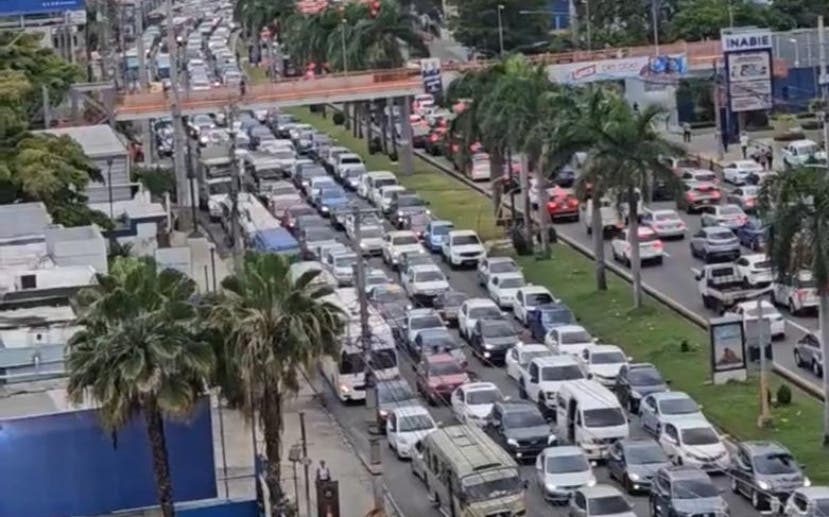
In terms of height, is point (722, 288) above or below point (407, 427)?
above

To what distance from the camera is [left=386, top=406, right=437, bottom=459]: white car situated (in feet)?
173

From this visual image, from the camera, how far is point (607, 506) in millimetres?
44000

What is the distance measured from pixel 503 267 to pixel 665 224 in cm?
924

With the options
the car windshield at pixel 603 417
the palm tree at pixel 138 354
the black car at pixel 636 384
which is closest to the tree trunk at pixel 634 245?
the black car at pixel 636 384

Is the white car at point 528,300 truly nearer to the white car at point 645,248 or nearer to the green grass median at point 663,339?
the green grass median at point 663,339

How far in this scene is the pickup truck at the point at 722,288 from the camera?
213 ft

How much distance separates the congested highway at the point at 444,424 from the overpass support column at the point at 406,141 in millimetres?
25679

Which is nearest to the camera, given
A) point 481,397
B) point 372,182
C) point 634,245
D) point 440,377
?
point 481,397

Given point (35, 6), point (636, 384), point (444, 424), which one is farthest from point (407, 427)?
point (35, 6)

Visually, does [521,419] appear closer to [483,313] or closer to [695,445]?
[695,445]

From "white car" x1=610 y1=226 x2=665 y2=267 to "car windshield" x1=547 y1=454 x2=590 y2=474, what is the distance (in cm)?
2498

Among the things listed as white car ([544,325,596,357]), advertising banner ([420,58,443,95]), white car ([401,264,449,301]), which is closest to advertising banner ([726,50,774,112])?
advertising banner ([420,58,443,95])

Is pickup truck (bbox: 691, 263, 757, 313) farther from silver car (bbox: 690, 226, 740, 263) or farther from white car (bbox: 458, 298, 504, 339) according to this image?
white car (bbox: 458, 298, 504, 339)

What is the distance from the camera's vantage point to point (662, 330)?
63438 mm
